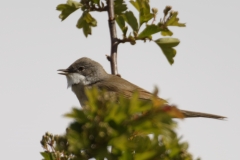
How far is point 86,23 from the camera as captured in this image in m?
4.89

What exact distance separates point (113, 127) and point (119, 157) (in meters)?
0.19

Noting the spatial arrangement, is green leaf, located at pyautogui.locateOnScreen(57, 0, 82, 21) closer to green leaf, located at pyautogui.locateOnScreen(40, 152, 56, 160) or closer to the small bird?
green leaf, located at pyautogui.locateOnScreen(40, 152, 56, 160)

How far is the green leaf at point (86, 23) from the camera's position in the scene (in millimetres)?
4830

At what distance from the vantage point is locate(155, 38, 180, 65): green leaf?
14.5 ft

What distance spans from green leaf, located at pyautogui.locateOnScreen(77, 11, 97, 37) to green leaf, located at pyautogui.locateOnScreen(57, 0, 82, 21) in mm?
117

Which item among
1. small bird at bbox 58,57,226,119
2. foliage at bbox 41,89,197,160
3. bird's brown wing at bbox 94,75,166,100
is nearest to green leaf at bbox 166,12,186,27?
foliage at bbox 41,89,197,160

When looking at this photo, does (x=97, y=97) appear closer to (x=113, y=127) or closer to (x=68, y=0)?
(x=113, y=127)

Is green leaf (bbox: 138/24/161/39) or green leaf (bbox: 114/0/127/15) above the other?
green leaf (bbox: 114/0/127/15)

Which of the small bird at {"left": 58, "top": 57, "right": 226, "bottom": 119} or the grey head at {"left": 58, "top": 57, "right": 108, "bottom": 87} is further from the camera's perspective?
the grey head at {"left": 58, "top": 57, "right": 108, "bottom": 87}

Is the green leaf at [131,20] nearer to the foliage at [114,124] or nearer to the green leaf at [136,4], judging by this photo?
the green leaf at [136,4]

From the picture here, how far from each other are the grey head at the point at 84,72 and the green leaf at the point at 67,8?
9.16ft

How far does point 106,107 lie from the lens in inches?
74.7

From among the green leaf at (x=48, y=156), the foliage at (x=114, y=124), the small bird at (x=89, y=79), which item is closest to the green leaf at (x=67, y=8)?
the green leaf at (x=48, y=156)

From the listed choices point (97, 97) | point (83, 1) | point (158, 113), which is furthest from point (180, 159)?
point (83, 1)
